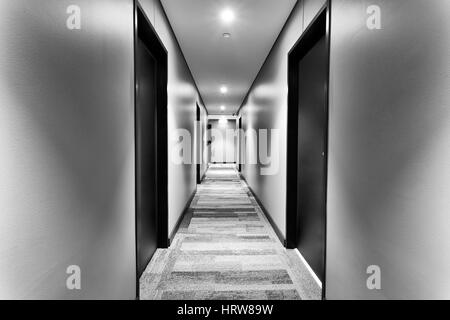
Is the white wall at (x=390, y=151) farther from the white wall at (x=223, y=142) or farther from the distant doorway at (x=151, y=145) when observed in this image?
the white wall at (x=223, y=142)

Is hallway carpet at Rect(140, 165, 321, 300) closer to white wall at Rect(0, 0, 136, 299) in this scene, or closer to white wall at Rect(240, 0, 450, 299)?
white wall at Rect(240, 0, 450, 299)

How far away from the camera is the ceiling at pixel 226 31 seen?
2330 millimetres

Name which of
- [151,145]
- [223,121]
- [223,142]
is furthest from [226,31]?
[223,142]

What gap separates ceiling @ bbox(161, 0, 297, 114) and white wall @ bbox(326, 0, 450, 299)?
1.09 meters

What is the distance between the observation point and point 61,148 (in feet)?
2.88

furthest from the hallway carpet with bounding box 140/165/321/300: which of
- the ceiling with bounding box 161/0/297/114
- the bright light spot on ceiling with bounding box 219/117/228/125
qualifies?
the bright light spot on ceiling with bounding box 219/117/228/125

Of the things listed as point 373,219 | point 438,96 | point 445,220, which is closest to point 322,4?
point 438,96

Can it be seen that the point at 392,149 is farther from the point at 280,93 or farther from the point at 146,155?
the point at 280,93

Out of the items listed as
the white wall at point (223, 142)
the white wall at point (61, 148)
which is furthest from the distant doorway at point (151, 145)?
the white wall at point (223, 142)

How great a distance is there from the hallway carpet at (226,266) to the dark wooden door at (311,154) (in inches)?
7.5

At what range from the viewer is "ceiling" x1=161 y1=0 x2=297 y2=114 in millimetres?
2330

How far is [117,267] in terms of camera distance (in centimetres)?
138
